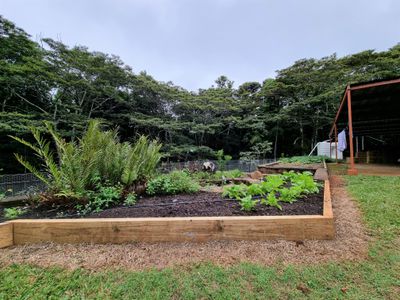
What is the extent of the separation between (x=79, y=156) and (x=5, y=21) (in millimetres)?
10334

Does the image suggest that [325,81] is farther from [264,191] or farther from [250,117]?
[264,191]

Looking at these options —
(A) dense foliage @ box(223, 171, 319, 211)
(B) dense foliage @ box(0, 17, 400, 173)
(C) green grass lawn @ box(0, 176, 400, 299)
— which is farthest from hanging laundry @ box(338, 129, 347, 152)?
(C) green grass lawn @ box(0, 176, 400, 299)

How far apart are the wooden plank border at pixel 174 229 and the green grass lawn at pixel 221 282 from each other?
35 centimetres

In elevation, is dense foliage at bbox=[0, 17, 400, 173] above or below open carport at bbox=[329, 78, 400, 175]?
above

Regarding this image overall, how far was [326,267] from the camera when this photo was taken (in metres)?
1.40

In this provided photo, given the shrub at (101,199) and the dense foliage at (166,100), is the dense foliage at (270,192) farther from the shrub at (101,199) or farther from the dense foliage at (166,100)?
the dense foliage at (166,100)

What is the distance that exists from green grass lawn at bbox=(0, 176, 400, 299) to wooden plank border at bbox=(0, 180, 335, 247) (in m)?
0.35

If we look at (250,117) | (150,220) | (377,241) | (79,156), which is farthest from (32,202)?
(250,117)

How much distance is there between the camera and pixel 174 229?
1.83 metres

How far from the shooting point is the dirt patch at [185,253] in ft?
4.97

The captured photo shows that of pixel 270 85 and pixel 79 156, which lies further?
pixel 270 85

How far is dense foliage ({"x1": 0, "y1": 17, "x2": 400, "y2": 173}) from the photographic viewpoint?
912 centimetres

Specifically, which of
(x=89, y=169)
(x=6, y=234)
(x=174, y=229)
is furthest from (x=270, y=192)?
(x=6, y=234)

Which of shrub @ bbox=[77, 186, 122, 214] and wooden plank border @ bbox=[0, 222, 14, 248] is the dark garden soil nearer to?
shrub @ bbox=[77, 186, 122, 214]
